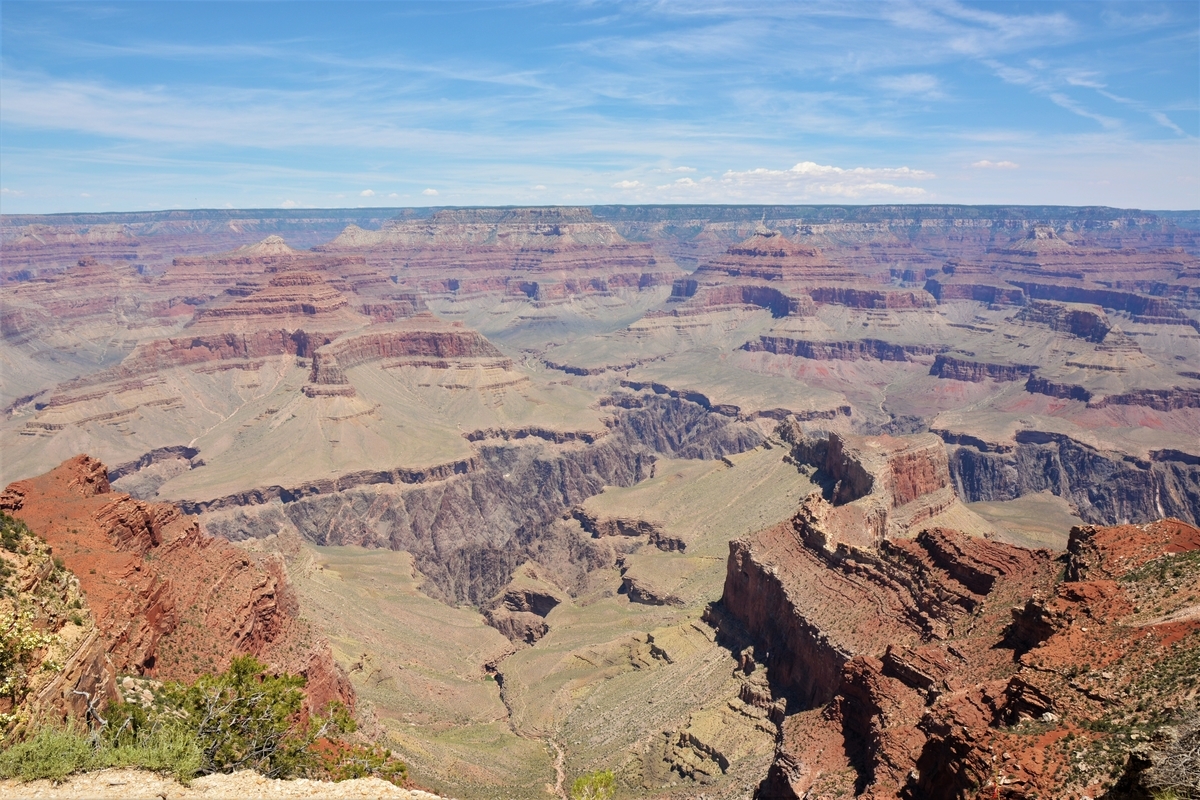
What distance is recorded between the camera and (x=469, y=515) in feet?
554

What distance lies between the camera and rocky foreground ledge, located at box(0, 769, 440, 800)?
22406mm

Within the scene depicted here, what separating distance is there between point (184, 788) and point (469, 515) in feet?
480

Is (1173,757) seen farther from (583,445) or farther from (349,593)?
(583,445)

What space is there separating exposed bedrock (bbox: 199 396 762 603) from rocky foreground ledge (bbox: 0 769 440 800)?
96.3 meters

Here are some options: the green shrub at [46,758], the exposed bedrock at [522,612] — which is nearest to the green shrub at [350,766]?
the green shrub at [46,758]

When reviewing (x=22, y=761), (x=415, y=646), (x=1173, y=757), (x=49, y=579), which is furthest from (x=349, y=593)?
(x=1173, y=757)

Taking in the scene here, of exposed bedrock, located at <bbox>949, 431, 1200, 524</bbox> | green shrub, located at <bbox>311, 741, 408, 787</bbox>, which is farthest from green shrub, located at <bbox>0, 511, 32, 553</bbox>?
exposed bedrock, located at <bbox>949, 431, 1200, 524</bbox>

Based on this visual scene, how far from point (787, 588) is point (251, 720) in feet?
151

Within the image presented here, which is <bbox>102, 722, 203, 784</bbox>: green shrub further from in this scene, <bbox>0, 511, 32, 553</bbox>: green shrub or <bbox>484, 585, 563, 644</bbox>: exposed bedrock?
<bbox>484, 585, 563, 644</bbox>: exposed bedrock

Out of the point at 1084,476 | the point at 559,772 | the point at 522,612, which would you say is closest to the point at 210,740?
the point at 559,772

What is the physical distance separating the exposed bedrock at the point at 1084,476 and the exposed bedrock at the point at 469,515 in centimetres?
7511

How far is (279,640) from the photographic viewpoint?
56.1 meters

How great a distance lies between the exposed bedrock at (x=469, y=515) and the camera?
132875 millimetres

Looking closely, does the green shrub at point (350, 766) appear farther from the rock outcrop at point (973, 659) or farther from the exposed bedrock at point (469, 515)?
the exposed bedrock at point (469, 515)
